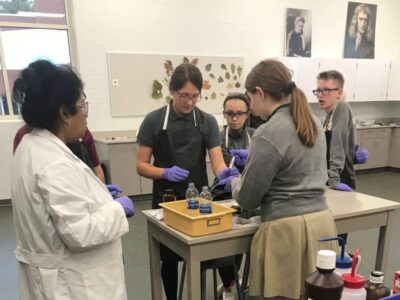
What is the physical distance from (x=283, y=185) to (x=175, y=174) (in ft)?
2.15

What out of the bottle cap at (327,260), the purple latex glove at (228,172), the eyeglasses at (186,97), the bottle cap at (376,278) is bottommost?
the purple latex glove at (228,172)

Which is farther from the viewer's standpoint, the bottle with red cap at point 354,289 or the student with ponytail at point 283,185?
the student with ponytail at point 283,185

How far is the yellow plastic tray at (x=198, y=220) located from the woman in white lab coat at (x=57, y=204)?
1.38ft

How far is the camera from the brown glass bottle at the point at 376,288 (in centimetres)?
88

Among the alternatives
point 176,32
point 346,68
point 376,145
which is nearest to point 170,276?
point 176,32

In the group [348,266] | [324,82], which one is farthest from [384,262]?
[348,266]

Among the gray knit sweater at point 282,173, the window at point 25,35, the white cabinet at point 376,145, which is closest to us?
the gray knit sweater at point 282,173

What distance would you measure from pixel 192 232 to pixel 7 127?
12.7 ft

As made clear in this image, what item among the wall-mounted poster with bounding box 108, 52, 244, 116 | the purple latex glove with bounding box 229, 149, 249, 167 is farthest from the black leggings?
the wall-mounted poster with bounding box 108, 52, 244, 116

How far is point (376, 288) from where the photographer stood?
892mm

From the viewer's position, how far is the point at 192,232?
1539 millimetres

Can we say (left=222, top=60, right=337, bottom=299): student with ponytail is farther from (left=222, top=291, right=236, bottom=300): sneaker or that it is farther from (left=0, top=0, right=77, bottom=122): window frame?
(left=0, top=0, right=77, bottom=122): window frame

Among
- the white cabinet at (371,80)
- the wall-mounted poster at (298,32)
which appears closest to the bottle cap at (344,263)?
the wall-mounted poster at (298,32)

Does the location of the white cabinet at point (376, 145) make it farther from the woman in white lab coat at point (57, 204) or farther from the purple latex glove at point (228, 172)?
the woman in white lab coat at point (57, 204)
